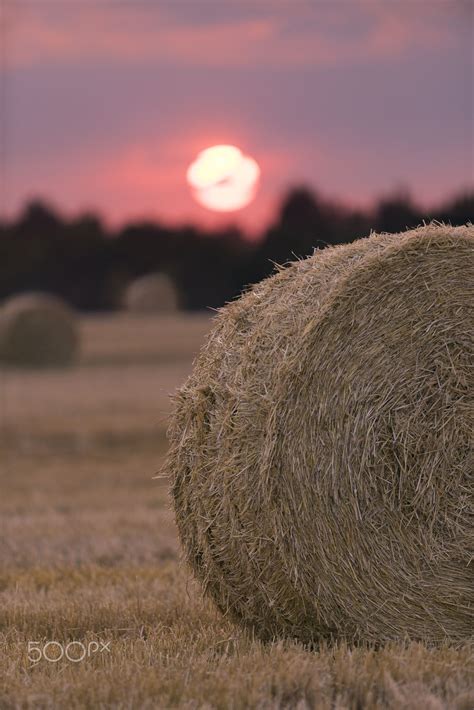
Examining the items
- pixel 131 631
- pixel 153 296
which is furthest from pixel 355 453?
pixel 153 296

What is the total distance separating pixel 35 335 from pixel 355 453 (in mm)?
26405

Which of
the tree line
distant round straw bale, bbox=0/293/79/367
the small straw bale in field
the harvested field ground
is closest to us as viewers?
the harvested field ground

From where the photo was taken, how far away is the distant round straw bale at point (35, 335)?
3125cm

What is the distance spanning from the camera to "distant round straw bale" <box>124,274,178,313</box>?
168ft

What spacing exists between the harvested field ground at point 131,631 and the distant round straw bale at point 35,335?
15.7 metres

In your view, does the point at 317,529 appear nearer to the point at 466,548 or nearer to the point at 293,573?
the point at 293,573

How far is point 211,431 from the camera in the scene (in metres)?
6.16

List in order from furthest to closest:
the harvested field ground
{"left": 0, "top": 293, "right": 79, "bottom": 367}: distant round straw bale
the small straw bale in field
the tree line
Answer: the tree line
{"left": 0, "top": 293, "right": 79, "bottom": 367}: distant round straw bale
the small straw bale in field
the harvested field ground

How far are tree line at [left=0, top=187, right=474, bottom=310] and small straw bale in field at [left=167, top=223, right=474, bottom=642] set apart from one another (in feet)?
137

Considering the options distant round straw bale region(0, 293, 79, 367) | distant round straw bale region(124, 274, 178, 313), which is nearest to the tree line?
distant round straw bale region(124, 274, 178, 313)

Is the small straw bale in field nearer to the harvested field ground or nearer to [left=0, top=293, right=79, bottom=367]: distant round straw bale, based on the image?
the harvested field ground

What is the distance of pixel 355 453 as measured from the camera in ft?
19.1

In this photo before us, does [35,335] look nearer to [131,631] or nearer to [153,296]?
[153,296]

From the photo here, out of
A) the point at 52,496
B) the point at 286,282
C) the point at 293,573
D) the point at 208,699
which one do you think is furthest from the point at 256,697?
the point at 52,496
